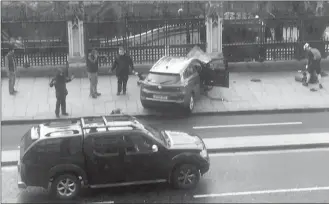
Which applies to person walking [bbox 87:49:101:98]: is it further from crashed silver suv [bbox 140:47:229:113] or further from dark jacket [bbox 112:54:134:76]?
crashed silver suv [bbox 140:47:229:113]

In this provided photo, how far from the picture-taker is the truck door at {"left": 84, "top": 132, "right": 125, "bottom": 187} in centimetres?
1277

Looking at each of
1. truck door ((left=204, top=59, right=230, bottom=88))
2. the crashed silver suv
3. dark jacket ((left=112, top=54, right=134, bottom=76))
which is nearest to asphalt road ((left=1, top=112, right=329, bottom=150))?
the crashed silver suv

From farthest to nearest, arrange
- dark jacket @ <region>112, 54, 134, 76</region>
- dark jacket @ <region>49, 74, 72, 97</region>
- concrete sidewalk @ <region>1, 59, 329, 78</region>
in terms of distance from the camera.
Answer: concrete sidewalk @ <region>1, 59, 329, 78</region> → dark jacket @ <region>112, 54, 134, 76</region> → dark jacket @ <region>49, 74, 72, 97</region>

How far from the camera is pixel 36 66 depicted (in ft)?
80.2

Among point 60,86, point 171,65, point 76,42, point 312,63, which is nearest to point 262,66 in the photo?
point 312,63

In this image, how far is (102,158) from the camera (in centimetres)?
1280

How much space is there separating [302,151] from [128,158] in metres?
5.44

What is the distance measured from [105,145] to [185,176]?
1853 mm

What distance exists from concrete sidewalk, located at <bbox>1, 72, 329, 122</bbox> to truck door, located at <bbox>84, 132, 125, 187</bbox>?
6867 millimetres

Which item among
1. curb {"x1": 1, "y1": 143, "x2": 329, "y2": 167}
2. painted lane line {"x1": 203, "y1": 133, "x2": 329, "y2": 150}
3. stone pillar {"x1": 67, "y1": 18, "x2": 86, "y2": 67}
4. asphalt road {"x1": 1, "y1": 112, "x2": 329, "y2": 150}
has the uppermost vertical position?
stone pillar {"x1": 67, "y1": 18, "x2": 86, "y2": 67}

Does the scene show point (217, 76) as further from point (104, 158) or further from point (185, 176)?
point (104, 158)

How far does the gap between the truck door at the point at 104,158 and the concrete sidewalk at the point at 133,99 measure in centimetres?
687

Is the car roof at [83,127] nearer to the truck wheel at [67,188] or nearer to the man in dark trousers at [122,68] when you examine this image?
the truck wheel at [67,188]

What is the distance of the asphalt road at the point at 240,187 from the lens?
13.0 m
